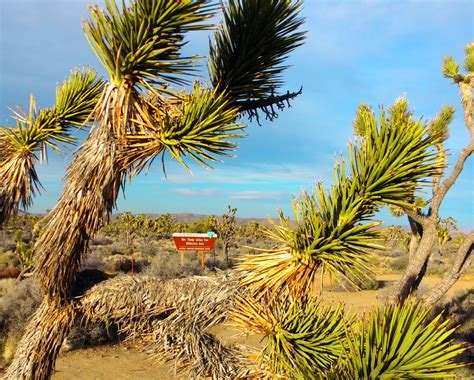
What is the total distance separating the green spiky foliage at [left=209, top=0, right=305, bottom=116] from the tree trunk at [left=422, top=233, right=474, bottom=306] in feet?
13.3

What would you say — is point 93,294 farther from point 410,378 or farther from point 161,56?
point 410,378

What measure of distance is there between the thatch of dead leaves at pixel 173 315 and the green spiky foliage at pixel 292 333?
0.47 meters

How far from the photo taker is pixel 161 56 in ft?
12.7

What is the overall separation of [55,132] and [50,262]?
1668 mm

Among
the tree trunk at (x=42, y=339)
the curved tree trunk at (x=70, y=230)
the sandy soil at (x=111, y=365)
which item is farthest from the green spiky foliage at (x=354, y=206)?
the sandy soil at (x=111, y=365)

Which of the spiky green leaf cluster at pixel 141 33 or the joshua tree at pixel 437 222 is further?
the joshua tree at pixel 437 222

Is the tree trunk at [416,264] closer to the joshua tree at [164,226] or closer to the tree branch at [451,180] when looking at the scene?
the tree branch at [451,180]

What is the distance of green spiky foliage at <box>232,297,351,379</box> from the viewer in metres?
3.03

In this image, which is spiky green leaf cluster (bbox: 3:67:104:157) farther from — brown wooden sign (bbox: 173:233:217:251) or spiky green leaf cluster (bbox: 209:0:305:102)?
brown wooden sign (bbox: 173:233:217:251)

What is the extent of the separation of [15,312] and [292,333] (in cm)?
955

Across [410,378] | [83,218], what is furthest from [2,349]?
[410,378]

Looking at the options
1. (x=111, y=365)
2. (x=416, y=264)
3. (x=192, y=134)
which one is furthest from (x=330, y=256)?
(x=111, y=365)

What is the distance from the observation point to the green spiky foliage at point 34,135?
4.61m

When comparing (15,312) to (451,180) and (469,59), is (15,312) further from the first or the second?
(469,59)
